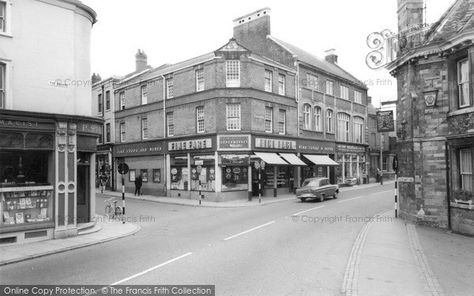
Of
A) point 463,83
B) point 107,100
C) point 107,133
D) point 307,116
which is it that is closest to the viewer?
point 463,83

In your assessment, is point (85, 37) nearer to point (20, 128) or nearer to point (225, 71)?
point (20, 128)

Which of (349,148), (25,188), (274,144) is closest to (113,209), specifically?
(25,188)

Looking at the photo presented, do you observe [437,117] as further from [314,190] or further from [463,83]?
[314,190]

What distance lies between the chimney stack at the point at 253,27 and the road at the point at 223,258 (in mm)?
22333

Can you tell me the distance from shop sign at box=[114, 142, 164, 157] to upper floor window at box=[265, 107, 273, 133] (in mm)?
8644

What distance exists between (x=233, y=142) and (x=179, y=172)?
5.54 m

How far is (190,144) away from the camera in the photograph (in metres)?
26.2

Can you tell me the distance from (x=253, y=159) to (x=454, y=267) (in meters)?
17.0

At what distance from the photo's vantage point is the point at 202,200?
24938 mm

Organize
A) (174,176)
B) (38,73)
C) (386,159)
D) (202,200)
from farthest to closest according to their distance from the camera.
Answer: (386,159), (174,176), (202,200), (38,73)

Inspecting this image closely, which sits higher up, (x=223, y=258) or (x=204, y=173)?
(x=204, y=173)

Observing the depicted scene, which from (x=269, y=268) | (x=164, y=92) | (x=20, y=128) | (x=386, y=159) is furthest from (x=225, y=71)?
(x=386, y=159)

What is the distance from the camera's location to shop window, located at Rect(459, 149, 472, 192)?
13234 millimetres

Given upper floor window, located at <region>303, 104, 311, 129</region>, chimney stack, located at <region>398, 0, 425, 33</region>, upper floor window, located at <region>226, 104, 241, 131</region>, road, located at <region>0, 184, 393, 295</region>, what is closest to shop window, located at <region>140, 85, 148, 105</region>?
upper floor window, located at <region>226, 104, 241, 131</region>
